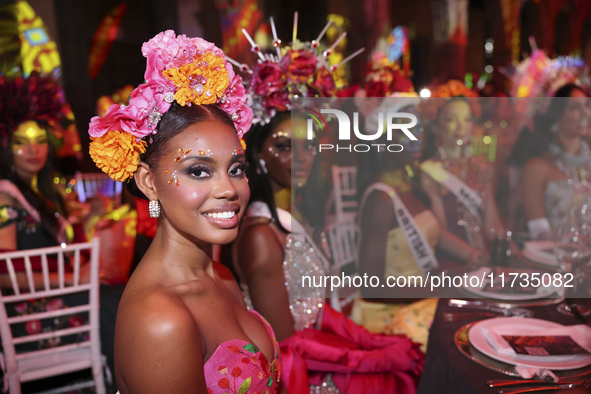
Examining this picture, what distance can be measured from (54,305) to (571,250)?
2.94 meters

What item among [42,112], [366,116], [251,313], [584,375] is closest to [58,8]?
[42,112]

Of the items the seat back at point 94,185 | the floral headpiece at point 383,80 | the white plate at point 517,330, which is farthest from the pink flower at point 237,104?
the seat back at point 94,185

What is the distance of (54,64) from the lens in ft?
21.4

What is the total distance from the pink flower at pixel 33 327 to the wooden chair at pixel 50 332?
0.23 feet

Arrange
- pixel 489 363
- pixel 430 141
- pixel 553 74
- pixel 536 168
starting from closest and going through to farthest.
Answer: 1. pixel 489 363
2. pixel 430 141
3. pixel 536 168
4. pixel 553 74

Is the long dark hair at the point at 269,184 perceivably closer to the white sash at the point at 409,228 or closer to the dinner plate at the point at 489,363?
the white sash at the point at 409,228

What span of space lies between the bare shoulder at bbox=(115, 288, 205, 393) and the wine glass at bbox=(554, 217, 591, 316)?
1.32 meters

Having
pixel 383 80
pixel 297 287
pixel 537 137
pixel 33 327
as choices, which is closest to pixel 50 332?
pixel 33 327

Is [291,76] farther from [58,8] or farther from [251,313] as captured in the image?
[58,8]

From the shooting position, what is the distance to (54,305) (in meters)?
2.70

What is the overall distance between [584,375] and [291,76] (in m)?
1.57

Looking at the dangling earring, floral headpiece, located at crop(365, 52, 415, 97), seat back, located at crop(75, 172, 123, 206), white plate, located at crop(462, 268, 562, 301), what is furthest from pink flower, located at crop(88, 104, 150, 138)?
seat back, located at crop(75, 172, 123, 206)

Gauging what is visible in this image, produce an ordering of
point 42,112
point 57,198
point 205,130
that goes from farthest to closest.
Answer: point 57,198, point 42,112, point 205,130

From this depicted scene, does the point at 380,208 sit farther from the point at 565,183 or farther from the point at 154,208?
the point at 565,183
